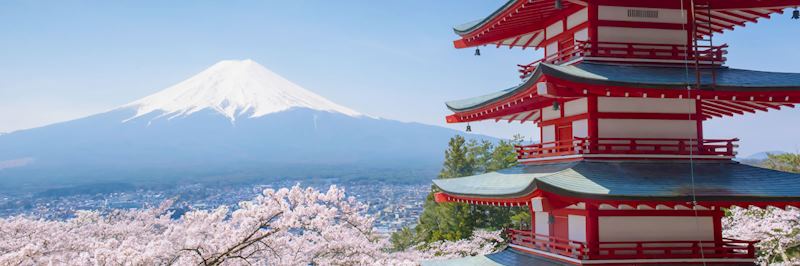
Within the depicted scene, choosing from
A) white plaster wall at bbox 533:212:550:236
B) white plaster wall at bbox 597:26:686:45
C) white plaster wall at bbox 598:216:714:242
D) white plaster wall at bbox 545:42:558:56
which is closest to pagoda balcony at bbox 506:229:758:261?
white plaster wall at bbox 598:216:714:242

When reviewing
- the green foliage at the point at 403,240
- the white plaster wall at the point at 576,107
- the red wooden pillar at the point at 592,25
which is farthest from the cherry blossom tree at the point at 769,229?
the green foliage at the point at 403,240

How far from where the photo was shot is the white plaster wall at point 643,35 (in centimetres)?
1262

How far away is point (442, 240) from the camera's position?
34812 mm

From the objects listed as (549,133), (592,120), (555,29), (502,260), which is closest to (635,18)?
(555,29)

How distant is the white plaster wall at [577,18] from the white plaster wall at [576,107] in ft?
5.02

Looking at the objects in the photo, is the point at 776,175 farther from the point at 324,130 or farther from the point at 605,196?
the point at 324,130

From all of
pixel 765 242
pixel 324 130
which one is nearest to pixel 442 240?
pixel 765 242

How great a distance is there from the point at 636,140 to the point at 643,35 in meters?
2.10

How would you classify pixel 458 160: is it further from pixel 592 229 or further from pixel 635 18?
pixel 592 229

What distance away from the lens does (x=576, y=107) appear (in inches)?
496

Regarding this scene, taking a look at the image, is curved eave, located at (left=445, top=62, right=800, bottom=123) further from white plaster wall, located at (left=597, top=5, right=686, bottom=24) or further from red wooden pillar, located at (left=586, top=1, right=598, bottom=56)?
white plaster wall, located at (left=597, top=5, right=686, bottom=24)

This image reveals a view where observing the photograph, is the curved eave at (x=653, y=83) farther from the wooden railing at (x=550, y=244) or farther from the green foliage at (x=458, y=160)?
the green foliage at (x=458, y=160)

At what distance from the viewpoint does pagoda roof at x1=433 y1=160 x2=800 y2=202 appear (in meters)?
10.3

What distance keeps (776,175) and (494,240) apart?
21630 mm
